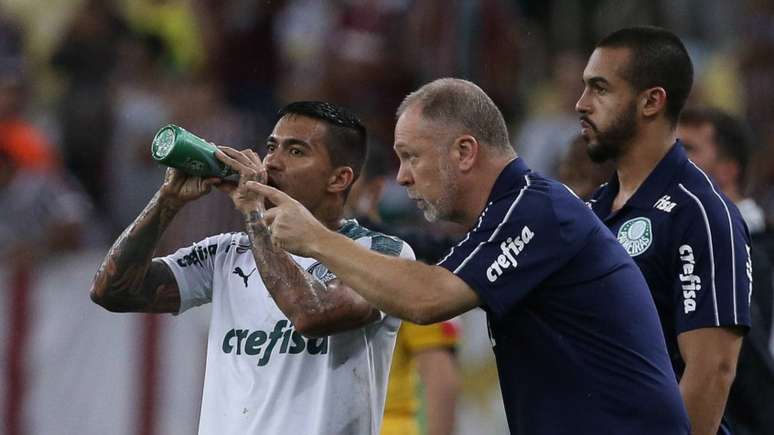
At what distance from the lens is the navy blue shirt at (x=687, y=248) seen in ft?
16.9

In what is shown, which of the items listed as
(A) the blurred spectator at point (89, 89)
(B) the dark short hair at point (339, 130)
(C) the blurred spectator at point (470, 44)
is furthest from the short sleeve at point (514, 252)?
(A) the blurred spectator at point (89, 89)

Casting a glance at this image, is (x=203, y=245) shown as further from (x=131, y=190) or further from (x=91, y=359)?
(x=131, y=190)

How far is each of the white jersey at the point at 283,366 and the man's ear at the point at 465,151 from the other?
527 mm

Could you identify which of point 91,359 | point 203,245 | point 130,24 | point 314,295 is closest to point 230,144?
point 130,24

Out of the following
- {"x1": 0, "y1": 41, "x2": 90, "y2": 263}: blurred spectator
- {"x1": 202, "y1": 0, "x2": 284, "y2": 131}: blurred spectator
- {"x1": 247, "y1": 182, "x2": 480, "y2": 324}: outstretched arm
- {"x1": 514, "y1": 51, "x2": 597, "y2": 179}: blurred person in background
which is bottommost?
{"x1": 247, "y1": 182, "x2": 480, "y2": 324}: outstretched arm

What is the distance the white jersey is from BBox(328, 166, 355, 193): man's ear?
0.46 ft

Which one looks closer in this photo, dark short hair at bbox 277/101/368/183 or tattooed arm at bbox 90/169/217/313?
tattooed arm at bbox 90/169/217/313

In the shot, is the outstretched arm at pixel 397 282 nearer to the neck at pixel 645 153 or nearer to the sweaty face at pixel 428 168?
the sweaty face at pixel 428 168

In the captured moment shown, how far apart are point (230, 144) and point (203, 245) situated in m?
5.83

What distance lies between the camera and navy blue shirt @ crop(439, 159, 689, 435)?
4523mm

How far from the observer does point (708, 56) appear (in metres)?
12.7

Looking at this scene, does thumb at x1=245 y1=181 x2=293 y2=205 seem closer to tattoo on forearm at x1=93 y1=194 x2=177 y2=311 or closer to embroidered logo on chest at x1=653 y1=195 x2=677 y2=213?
tattoo on forearm at x1=93 y1=194 x2=177 y2=311

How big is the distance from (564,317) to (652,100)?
121cm

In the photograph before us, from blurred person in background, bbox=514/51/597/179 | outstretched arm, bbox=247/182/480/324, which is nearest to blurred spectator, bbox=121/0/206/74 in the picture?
blurred person in background, bbox=514/51/597/179
